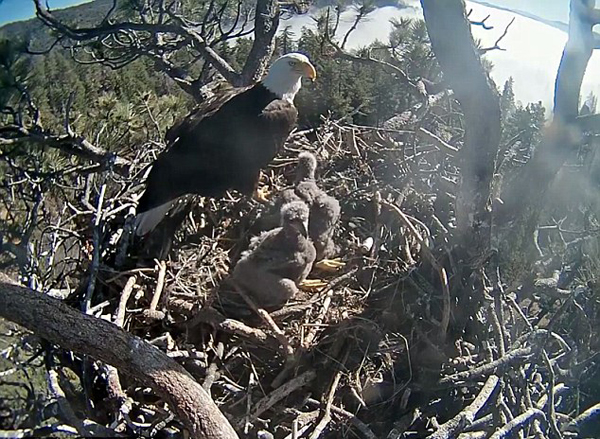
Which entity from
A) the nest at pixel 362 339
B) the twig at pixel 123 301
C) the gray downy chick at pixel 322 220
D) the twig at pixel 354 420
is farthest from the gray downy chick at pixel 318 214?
the twig at pixel 354 420

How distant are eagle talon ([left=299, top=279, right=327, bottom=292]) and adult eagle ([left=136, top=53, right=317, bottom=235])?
0.62m

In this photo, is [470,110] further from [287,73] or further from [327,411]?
[287,73]

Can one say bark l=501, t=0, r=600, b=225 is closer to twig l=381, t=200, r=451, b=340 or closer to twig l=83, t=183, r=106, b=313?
twig l=381, t=200, r=451, b=340

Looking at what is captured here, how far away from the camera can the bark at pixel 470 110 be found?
5.20 feet

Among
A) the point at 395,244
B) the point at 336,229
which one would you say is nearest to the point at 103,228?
the point at 336,229

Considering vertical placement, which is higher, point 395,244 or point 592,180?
point 592,180

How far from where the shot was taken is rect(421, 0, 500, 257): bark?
1.59m

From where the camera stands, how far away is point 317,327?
192cm

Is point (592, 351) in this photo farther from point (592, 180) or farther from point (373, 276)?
point (373, 276)

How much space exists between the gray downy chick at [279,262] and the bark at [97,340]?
76 cm

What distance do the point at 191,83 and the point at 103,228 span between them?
1.26 m

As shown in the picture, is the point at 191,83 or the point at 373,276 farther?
the point at 191,83

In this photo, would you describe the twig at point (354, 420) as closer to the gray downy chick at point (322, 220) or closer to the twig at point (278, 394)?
the twig at point (278, 394)

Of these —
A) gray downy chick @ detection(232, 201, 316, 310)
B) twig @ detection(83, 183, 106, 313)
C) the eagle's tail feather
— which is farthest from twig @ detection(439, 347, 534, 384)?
the eagle's tail feather
